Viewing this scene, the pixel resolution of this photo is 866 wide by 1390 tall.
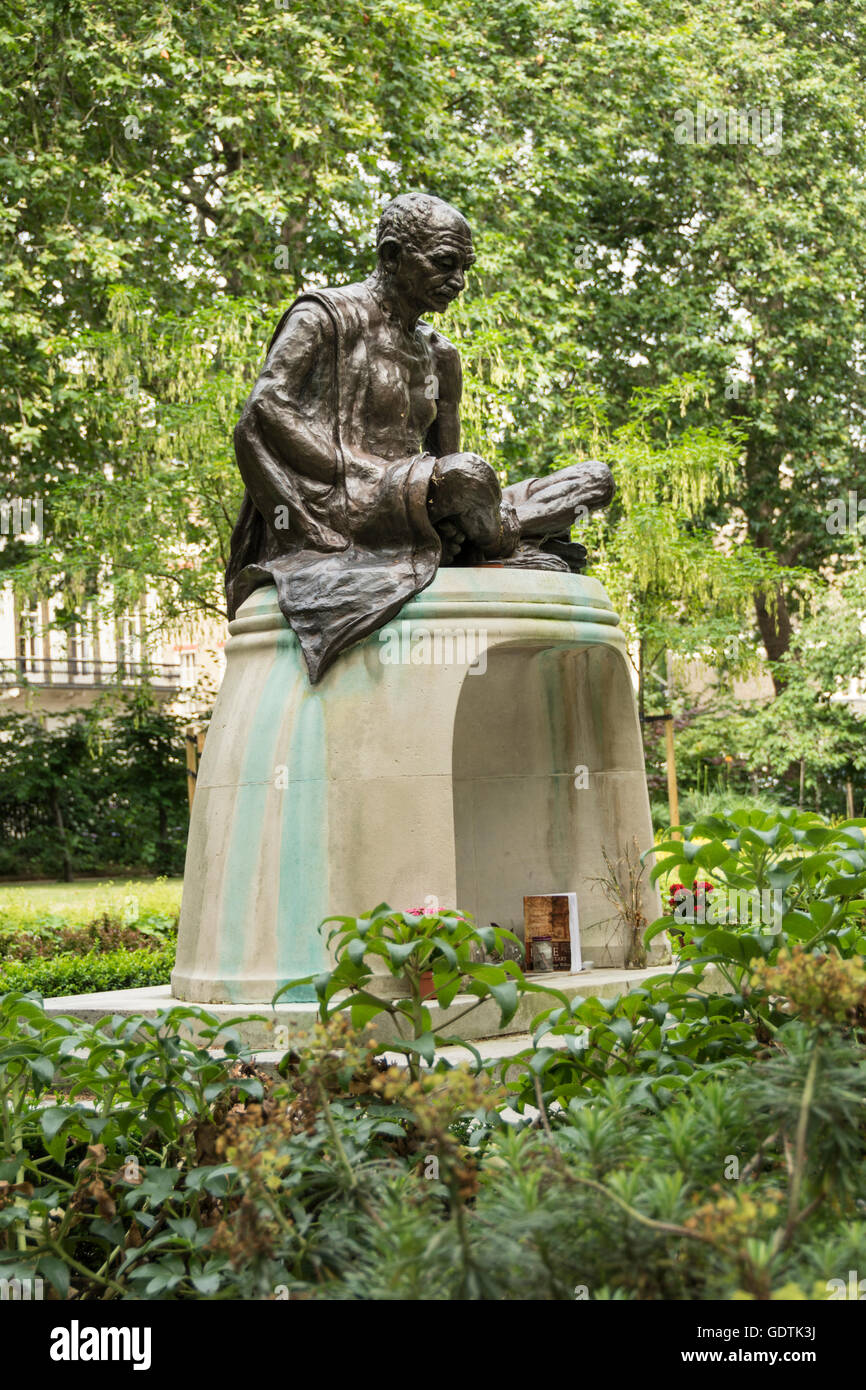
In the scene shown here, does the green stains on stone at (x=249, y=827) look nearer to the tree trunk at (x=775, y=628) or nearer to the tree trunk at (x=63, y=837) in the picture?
the tree trunk at (x=63, y=837)

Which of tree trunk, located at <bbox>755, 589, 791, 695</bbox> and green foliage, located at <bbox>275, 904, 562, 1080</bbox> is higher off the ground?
tree trunk, located at <bbox>755, 589, 791, 695</bbox>

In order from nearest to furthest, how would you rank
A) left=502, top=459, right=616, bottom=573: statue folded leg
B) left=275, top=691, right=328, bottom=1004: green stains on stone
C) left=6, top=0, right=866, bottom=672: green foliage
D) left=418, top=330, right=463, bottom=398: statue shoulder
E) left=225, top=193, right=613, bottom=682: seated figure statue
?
1. left=275, top=691, right=328, bottom=1004: green stains on stone
2. left=225, top=193, right=613, bottom=682: seated figure statue
3. left=502, top=459, right=616, bottom=573: statue folded leg
4. left=418, top=330, right=463, bottom=398: statue shoulder
5. left=6, top=0, right=866, bottom=672: green foliage

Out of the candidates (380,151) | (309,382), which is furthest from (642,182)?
(309,382)

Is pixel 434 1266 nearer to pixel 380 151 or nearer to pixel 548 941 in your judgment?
pixel 548 941

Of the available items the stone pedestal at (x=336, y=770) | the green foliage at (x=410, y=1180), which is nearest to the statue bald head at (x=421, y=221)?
the stone pedestal at (x=336, y=770)

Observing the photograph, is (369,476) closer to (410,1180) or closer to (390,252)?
(390,252)

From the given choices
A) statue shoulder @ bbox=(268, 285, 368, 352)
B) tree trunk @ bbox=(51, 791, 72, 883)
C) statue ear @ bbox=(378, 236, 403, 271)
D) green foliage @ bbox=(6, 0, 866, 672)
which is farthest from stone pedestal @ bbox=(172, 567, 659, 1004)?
tree trunk @ bbox=(51, 791, 72, 883)

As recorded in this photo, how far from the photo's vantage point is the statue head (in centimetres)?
627

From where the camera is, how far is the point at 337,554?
20.3 ft

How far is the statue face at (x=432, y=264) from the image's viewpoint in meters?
6.29

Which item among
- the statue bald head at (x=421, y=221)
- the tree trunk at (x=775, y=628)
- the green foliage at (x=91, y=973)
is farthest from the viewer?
the tree trunk at (x=775, y=628)

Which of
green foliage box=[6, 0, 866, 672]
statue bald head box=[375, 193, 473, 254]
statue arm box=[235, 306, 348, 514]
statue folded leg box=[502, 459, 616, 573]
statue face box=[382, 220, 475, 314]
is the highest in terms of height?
green foliage box=[6, 0, 866, 672]

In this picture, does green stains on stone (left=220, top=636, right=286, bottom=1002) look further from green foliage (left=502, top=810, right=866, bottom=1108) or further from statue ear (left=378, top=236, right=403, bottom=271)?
green foliage (left=502, top=810, right=866, bottom=1108)

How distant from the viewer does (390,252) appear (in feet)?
21.1
